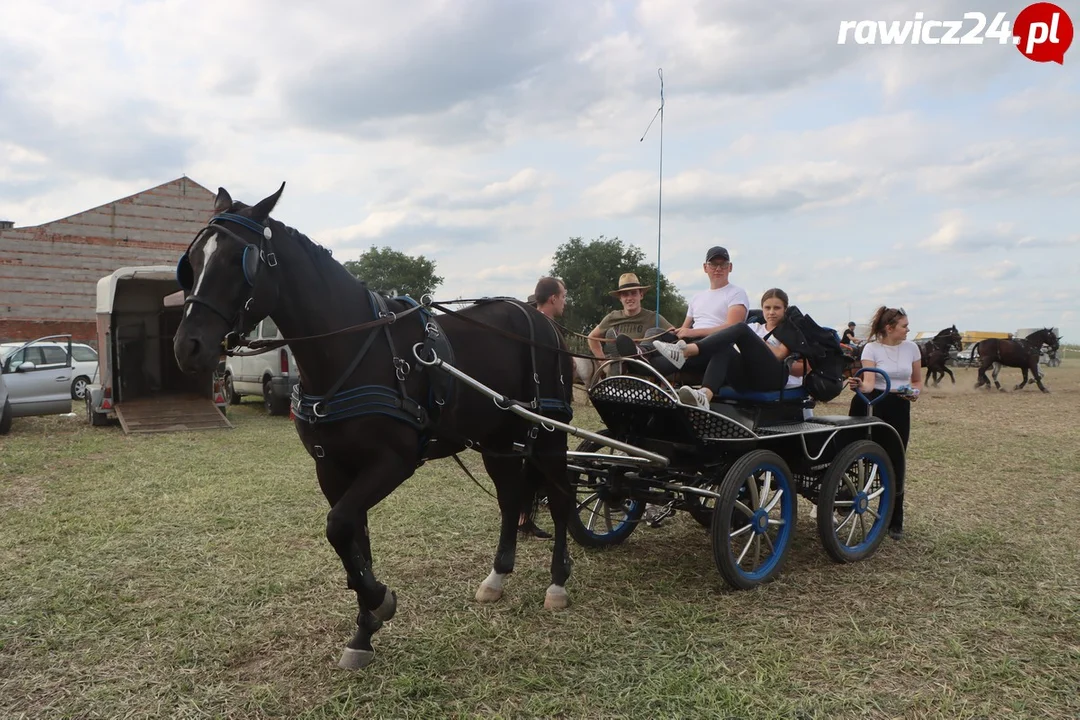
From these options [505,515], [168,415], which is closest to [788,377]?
[505,515]

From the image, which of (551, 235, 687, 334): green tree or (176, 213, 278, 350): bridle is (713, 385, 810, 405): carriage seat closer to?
(176, 213, 278, 350): bridle

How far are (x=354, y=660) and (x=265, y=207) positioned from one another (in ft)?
6.67

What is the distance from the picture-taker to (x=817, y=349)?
459 centimetres

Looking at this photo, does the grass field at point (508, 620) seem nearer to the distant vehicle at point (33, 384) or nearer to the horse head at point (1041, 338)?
the distant vehicle at point (33, 384)

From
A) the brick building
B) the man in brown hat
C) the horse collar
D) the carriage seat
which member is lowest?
the carriage seat

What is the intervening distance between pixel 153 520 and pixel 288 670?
3.30 m

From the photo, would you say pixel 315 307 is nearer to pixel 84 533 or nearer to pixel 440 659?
pixel 440 659

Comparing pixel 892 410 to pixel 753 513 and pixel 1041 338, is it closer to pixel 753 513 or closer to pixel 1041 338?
pixel 753 513

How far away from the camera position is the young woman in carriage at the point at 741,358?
13.1ft

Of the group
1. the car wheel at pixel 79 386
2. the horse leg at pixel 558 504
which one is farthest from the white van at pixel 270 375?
the horse leg at pixel 558 504

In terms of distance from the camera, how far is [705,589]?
162 inches

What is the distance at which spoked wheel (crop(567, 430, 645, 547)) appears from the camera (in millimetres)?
4504

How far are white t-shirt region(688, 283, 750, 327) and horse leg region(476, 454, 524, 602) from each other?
6.03 feet

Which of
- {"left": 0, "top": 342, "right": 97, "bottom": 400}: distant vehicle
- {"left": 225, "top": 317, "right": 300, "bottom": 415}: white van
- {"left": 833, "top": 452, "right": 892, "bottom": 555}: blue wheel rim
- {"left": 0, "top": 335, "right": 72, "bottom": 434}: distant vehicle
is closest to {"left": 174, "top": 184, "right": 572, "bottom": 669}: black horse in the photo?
{"left": 833, "top": 452, "right": 892, "bottom": 555}: blue wheel rim
